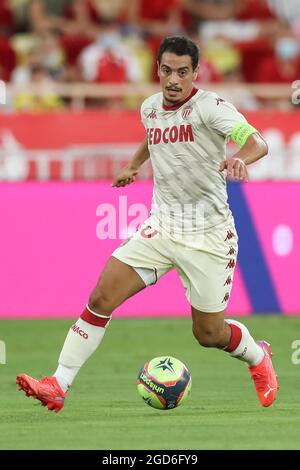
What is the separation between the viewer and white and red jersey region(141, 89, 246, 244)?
9164 millimetres

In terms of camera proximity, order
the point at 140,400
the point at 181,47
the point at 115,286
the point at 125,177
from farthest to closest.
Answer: the point at 140,400, the point at 125,177, the point at 115,286, the point at 181,47

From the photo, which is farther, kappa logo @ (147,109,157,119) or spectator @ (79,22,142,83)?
spectator @ (79,22,142,83)

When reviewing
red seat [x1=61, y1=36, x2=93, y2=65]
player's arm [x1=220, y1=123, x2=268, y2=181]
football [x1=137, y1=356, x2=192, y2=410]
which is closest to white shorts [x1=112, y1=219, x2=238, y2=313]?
football [x1=137, y1=356, x2=192, y2=410]

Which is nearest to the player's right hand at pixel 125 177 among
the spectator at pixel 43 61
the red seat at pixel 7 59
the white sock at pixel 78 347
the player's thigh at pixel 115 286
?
the player's thigh at pixel 115 286

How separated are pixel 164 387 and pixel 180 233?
1083 millimetres

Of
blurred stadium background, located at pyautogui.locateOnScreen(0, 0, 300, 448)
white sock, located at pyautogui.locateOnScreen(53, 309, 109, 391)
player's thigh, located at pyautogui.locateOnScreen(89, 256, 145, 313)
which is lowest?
blurred stadium background, located at pyautogui.locateOnScreen(0, 0, 300, 448)

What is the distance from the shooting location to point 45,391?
909 cm

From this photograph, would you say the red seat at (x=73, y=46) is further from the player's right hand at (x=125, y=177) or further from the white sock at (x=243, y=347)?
the white sock at (x=243, y=347)

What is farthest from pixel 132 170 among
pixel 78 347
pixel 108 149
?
pixel 108 149

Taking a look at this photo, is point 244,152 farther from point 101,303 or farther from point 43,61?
point 43,61

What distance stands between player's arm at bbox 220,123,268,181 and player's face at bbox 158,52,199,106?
541 mm

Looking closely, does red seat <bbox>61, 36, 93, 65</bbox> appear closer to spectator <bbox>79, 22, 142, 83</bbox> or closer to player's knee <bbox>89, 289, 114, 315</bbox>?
spectator <bbox>79, 22, 142, 83</bbox>

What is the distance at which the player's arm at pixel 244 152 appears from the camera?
8117mm

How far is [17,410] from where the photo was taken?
9453 mm
